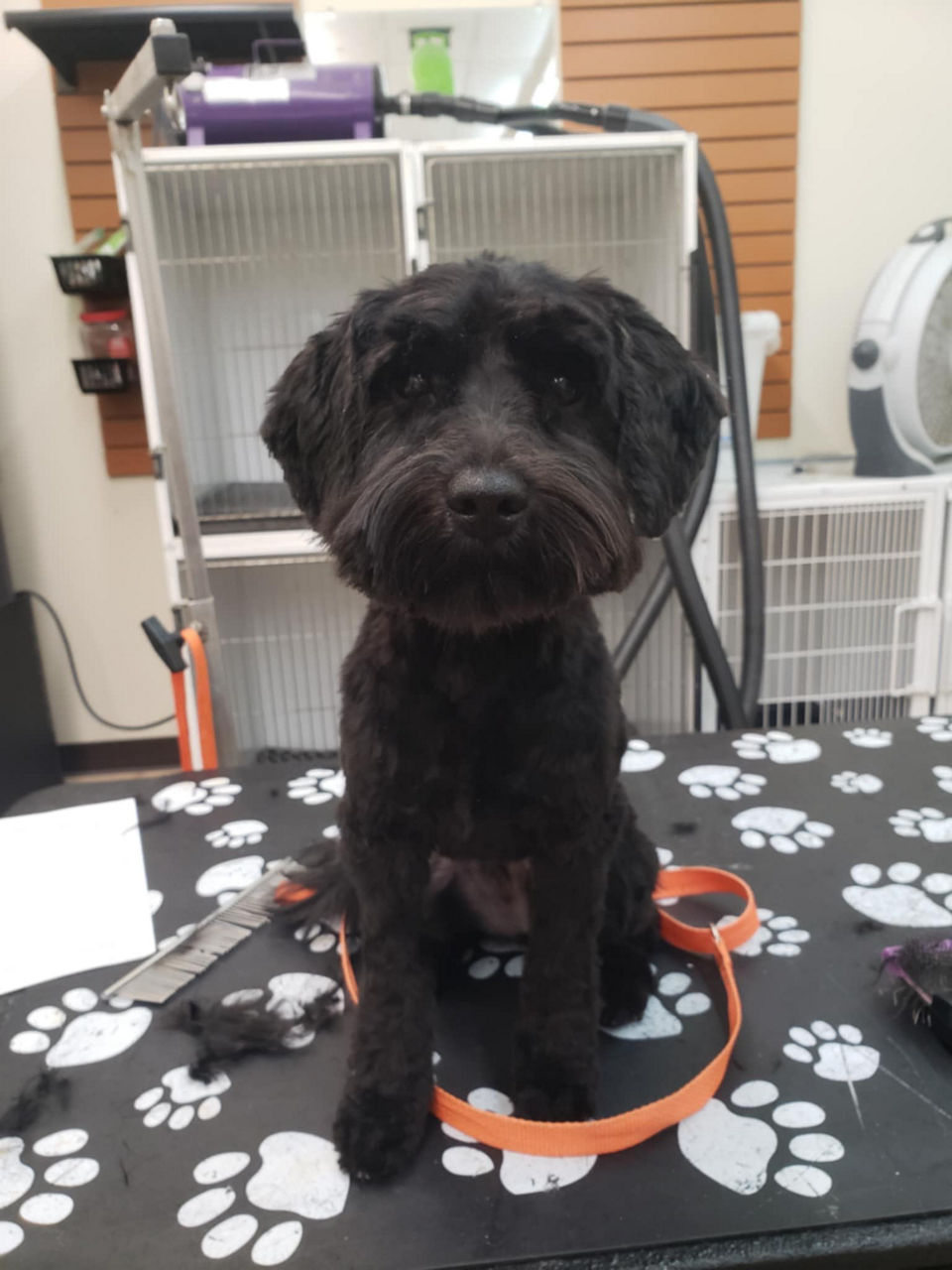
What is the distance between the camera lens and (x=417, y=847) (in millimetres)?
848

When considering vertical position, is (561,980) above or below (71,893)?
above

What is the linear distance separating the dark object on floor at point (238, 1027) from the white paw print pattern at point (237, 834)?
0.38m

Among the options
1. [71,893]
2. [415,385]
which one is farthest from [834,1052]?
[71,893]

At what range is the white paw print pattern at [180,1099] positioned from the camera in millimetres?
836

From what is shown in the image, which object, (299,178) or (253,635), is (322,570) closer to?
(253,635)

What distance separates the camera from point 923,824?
52.1 inches

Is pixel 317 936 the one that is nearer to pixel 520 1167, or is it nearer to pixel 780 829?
pixel 520 1167

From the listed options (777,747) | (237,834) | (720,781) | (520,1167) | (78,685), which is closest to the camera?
(520,1167)

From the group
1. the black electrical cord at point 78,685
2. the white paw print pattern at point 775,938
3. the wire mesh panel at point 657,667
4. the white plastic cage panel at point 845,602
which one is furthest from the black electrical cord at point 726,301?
the black electrical cord at point 78,685

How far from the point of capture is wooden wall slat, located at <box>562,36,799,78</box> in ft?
8.05

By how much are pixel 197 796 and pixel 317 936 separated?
49cm

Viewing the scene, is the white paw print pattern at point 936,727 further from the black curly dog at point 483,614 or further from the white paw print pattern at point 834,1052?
the black curly dog at point 483,614

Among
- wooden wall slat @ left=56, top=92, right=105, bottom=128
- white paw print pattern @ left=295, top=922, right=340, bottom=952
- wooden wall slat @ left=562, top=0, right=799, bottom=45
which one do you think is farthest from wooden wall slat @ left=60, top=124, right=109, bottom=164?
white paw print pattern @ left=295, top=922, right=340, bottom=952

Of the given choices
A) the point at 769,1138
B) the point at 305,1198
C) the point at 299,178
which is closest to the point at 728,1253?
the point at 769,1138
